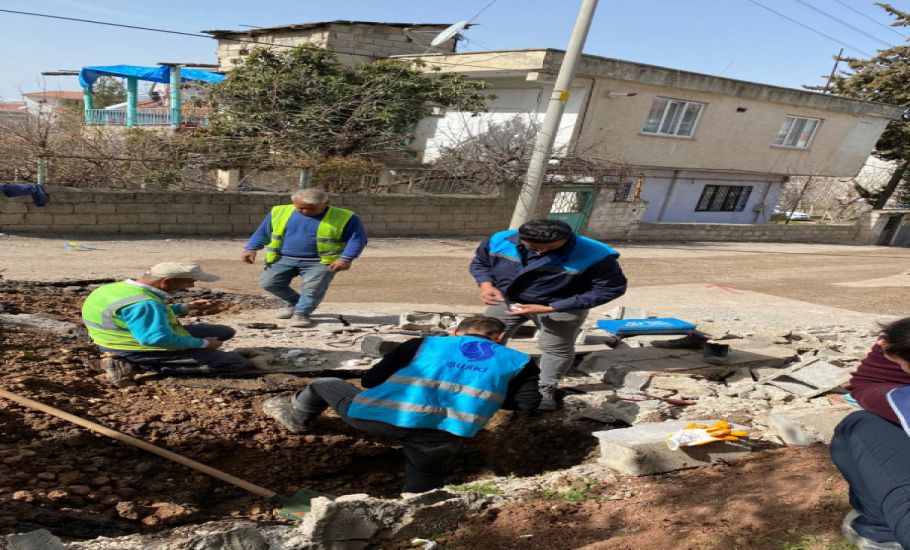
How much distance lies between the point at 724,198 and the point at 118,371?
77.9 ft

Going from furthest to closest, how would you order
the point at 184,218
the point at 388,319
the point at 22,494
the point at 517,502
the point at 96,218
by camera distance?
1. the point at 184,218
2. the point at 96,218
3. the point at 388,319
4. the point at 517,502
5. the point at 22,494

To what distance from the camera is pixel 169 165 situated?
11.8m

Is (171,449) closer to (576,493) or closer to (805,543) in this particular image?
(576,493)

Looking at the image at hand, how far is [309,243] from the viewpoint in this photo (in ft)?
21.6

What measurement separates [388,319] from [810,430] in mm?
4645

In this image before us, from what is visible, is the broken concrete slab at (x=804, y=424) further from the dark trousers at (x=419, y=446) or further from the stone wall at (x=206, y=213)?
the stone wall at (x=206, y=213)

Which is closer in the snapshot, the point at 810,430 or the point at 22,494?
the point at 22,494

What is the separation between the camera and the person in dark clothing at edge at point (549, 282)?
486 centimetres

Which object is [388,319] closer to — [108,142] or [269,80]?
[108,142]

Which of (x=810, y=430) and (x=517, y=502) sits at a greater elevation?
(x=810, y=430)

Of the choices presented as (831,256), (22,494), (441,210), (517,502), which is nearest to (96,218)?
(441,210)

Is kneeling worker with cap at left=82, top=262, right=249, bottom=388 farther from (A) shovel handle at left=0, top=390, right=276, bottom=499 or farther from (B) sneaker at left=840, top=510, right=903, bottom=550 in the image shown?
(B) sneaker at left=840, top=510, right=903, bottom=550

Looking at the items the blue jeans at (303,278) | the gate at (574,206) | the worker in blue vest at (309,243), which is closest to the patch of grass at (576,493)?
the worker in blue vest at (309,243)

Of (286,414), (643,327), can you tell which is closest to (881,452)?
(286,414)
